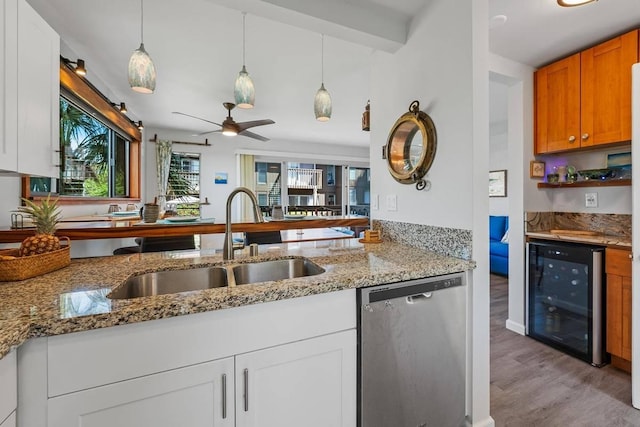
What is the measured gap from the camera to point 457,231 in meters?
1.48

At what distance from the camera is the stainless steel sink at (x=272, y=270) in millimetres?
1420

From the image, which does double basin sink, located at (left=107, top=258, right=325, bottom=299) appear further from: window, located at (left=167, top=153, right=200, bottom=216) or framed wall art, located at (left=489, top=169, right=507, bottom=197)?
framed wall art, located at (left=489, top=169, right=507, bottom=197)

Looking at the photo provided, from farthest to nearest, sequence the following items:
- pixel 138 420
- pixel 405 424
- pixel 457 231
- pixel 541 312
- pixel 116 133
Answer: pixel 116 133 < pixel 541 312 < pixel 457 231 < pixel 405 424 < pixel 138 420

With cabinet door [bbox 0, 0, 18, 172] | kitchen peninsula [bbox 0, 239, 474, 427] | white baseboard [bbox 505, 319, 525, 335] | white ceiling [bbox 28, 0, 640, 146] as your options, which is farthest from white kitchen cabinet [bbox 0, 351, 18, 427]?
white baseboard [bbox 505, 319, 525, 335]

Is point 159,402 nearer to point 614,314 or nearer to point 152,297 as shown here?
point 152,297

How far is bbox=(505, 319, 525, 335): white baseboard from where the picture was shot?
255cm

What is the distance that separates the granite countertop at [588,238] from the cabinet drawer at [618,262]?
0.17 ft

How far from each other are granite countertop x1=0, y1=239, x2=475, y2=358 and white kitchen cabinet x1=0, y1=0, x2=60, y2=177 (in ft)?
1.60

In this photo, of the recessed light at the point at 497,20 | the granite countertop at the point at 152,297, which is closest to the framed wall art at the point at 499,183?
the recessed light at the point at 497,20

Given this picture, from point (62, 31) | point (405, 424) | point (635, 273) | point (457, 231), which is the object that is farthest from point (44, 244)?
point (635, 273)

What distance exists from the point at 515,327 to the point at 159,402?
9.44 feet

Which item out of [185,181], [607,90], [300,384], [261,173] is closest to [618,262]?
[607,90]

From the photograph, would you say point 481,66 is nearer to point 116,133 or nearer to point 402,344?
point 402,344

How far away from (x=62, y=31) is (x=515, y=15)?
3249 millimetres
